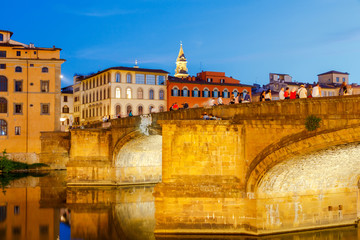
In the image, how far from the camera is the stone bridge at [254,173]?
17578 mm

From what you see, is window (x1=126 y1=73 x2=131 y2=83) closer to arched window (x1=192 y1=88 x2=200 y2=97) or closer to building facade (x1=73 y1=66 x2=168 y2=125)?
building facade (x1=73 y1=66 x2=168 y2=125)

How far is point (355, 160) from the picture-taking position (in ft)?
63.6

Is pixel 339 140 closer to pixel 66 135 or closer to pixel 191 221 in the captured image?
pixel 191 221

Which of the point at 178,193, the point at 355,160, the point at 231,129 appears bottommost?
the point at 178,193

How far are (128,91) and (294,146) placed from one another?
45185 mm

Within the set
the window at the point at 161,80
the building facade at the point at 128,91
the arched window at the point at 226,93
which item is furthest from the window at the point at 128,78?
the arched window at the point at 226,93

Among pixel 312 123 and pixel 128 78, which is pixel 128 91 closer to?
pixel 128 78

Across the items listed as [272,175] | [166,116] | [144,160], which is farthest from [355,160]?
[144,160]

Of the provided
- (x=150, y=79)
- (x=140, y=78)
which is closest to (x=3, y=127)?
(x=140, y=78)

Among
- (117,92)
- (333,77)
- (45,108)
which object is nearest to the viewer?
(45,108)

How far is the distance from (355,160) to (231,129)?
5.48 m

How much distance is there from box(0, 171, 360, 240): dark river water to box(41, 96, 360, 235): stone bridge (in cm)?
69

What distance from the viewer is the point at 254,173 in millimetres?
18500

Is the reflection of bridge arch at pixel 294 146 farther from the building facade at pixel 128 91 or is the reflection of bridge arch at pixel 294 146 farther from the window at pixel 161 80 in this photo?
the window at pixel 161 80
